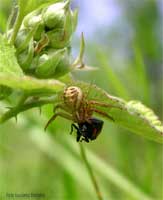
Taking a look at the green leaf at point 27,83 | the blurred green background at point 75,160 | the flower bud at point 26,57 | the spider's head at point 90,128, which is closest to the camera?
the green leaf at point 27,83

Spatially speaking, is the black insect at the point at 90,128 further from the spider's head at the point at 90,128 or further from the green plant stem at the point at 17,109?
the green plant stem at the point at 17,109

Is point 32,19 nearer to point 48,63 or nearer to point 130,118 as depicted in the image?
point 48,63

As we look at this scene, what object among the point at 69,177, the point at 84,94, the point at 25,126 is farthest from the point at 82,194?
the point at 84,94

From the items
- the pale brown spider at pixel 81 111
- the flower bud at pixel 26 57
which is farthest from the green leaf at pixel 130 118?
the flower bud at pixel 26 57

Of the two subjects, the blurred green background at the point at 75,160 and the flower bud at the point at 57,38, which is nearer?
the flower bud at the point at 57,38

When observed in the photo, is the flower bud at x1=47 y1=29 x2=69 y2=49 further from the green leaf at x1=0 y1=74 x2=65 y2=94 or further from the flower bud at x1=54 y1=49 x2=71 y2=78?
the green leaf at x1=0 y1=74 x2=65 y2=94

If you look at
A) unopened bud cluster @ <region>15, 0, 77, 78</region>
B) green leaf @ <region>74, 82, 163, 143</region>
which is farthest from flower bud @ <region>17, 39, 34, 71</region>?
green leaf @ <region>74, 82, 163, 143</region>
